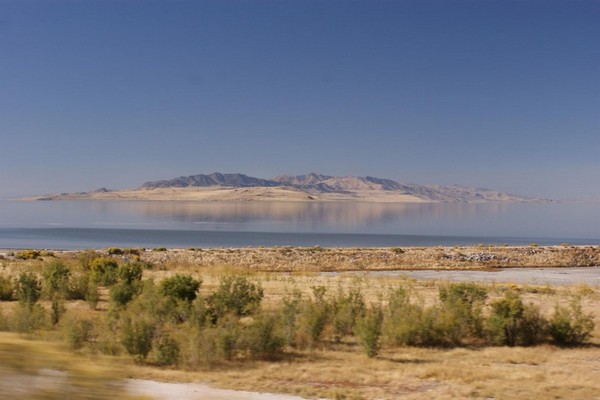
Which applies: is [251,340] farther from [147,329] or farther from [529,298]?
[529,298]

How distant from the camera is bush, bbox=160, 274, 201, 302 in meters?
15.2

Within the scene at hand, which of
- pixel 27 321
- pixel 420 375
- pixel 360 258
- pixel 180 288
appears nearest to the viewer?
pixel 420 375

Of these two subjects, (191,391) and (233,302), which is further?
(233,302)

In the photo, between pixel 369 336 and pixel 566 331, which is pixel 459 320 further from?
pixel 369 336

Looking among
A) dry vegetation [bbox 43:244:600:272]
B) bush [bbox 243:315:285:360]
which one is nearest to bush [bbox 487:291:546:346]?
bush [bbox 243:315:285:360]

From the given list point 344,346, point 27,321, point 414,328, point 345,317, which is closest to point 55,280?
point 27,321

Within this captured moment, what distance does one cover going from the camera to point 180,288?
51.0 feet

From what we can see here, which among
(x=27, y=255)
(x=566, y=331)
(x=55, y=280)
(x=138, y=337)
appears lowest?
(x=27, y=255)

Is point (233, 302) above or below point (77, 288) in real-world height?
above

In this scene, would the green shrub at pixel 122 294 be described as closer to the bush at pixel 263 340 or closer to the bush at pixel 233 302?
the bush at pixel 233 302

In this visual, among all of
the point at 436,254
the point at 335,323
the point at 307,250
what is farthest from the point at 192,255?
the point at 335,323

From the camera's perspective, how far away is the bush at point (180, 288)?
49.9ft

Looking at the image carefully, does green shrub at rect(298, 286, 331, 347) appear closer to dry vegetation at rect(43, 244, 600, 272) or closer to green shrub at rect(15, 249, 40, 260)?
dry vegetation at rect(43, 244, 600, 272)

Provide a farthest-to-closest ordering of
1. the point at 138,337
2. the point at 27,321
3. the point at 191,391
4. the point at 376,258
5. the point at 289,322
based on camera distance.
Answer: the point at 376,258 < the point at 289,322 < the point at 27,321 < the point at 138,337 < the point at 191,391
